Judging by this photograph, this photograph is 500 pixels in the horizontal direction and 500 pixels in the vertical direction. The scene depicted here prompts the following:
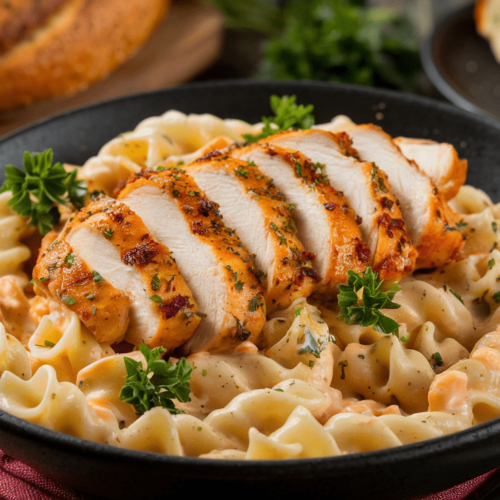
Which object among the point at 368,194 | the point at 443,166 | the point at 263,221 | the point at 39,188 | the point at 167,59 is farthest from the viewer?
the point at 167,59

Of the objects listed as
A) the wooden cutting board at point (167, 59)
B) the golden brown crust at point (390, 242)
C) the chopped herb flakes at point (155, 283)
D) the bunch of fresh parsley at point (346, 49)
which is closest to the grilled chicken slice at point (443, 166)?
the golden brown crust at point (390, 242)

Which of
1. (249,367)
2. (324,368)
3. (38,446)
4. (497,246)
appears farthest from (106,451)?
(497,246)

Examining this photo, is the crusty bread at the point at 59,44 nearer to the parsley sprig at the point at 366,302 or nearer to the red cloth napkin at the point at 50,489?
the red cloth napkin at the point at 50,489

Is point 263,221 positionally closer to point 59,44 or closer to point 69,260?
point 69,260

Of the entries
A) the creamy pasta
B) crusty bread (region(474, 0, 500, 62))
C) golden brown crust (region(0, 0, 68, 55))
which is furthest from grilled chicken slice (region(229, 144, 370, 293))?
crusty bread (region(474, 0, 500, 62))

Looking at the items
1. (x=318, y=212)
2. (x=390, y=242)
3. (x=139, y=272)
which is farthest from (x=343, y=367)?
(x=139, y=272)

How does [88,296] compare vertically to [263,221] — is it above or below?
below
